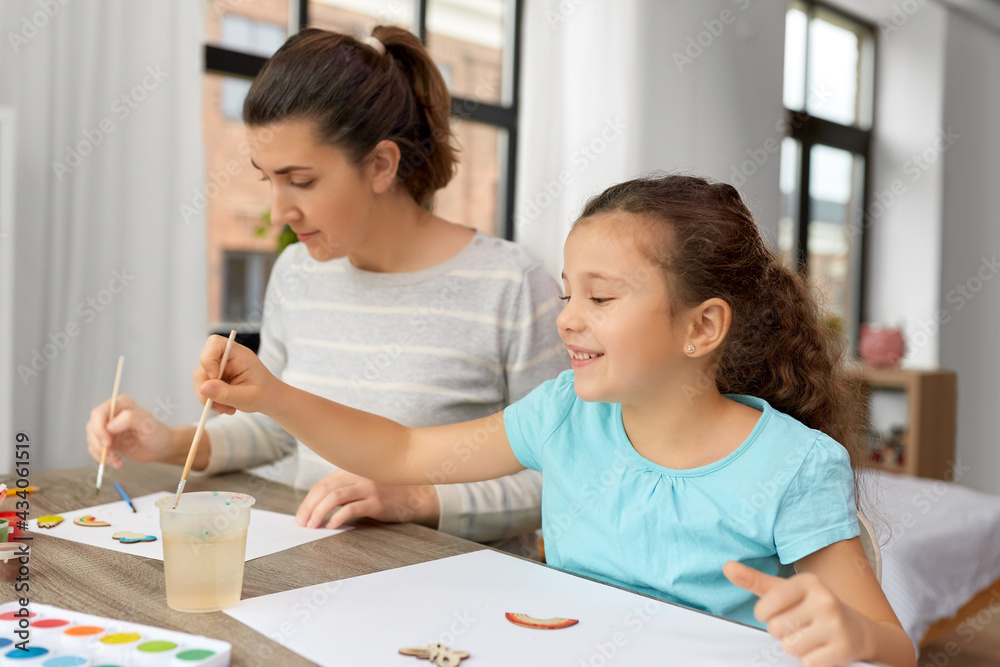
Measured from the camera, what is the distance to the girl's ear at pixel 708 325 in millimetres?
945

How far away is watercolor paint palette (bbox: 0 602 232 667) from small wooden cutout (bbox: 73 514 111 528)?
1.07 feet

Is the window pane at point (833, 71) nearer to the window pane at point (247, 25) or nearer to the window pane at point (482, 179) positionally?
the window pane at point (482, 179)

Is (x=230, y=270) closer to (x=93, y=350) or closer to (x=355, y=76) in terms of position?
(x=93, y=350)

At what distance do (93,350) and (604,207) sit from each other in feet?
5.94

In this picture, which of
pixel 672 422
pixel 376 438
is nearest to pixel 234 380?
pixel 376 438

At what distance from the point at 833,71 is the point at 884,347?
172cm

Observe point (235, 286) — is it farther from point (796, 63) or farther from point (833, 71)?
point (833, 71)

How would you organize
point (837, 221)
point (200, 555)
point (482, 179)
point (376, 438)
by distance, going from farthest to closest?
point (837, 221)
point (482, 179)
point (376, 438)
point (200, 555)

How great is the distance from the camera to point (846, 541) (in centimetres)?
81

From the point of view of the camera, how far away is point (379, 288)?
4.77ft

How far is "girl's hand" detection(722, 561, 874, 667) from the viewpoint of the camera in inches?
24.1

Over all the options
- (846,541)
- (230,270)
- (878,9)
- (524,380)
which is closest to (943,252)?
(878,9)

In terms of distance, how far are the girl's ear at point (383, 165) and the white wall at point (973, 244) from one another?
167 inches

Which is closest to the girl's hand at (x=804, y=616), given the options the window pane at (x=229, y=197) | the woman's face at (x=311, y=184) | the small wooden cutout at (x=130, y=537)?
the small wooden cutout at (x=130, y=537)
